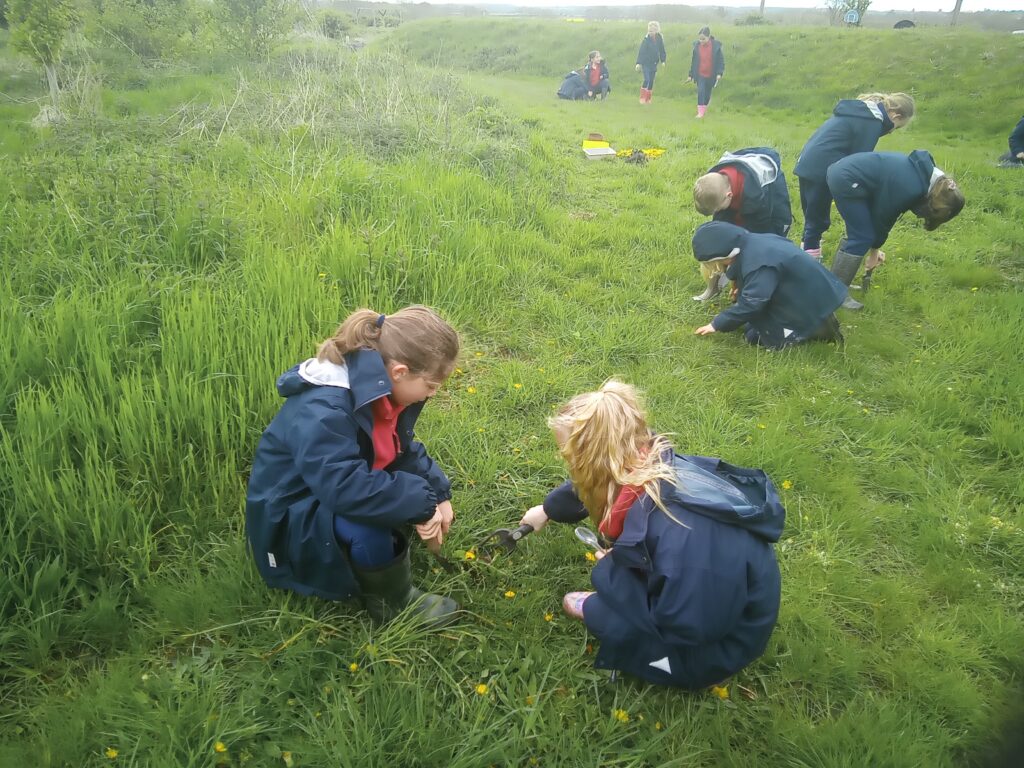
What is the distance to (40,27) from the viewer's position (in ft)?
24.9

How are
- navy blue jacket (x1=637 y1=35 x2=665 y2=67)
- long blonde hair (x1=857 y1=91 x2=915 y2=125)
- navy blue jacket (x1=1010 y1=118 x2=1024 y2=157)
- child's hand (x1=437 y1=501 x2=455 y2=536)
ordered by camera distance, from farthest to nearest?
navy blue jacket (x1=637 y1=35 x2=665 y2=67), navy blue jacket (x1=1010 y1=118 x2=1024 y2=157), long blonde hair (x1=857 y1=91 x2=915 y2=125), child's hand (x1=437 y1=501 x2=455 y2=536)

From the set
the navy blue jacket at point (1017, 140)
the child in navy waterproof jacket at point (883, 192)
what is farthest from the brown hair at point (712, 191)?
the navy blue jacket at point (1017, 140)

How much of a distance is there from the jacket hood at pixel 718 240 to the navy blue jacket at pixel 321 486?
9.50ft

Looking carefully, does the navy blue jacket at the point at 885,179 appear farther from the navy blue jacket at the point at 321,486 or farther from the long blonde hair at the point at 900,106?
the navy blue jacket at the point at 321,486

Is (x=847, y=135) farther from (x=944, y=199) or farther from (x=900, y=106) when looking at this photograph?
(x=944, y=199)

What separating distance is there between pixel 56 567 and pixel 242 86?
853 cm

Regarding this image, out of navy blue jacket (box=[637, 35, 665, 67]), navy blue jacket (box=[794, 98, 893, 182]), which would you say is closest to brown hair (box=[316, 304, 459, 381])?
navy blue jacket (box=[794, 98, 893, 182])

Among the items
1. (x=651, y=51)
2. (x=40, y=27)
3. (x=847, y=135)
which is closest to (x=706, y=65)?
(x=651, y=51)

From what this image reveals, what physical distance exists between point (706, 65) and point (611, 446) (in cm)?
1440

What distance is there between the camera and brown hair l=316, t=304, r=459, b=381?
1906mm

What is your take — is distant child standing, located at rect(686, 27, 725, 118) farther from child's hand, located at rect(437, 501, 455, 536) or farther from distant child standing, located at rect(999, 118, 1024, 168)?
child's hand, located at rect(437, 501, 455, 536)

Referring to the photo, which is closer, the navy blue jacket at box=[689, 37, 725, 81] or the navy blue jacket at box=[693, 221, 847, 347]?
the navy blue jacket at box=[693, 221, 847, 347]

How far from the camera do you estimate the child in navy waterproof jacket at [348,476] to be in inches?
70.1

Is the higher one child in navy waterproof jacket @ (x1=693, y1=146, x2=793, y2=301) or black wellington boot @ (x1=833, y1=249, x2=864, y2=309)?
child in navy waterproof jacket @ (x1=693, y1=146, x2=793, y2=301)
